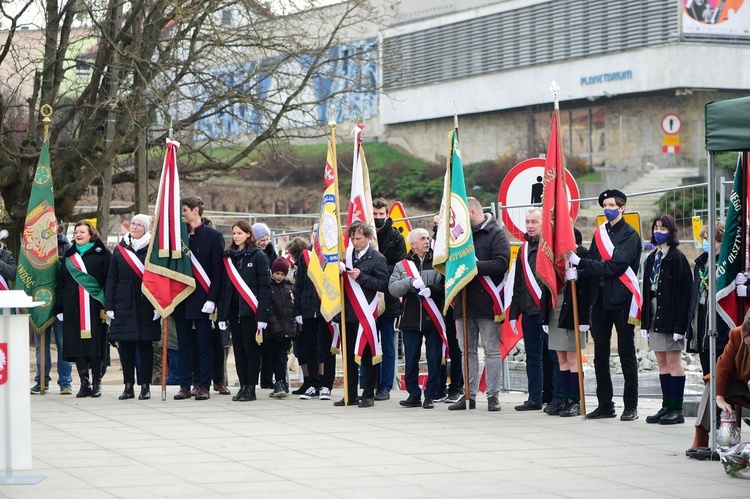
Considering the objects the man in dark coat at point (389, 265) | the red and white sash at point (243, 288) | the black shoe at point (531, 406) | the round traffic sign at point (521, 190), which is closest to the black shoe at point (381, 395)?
the man in dark coat at point (389, 265)

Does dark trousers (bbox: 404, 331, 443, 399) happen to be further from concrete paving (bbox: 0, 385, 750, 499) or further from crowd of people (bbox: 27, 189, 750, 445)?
concrete paving (bbox: 0, 385, 750, 499)

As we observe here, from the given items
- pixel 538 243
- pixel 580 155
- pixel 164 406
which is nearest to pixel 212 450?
pixel 164 406

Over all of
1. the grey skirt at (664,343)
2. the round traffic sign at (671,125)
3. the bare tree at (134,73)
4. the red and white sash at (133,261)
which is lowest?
the grey skirt at (664,343)

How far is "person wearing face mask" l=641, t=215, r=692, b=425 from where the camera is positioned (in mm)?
10906

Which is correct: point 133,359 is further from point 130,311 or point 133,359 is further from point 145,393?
point 130,311

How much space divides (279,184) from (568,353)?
47.2 meters

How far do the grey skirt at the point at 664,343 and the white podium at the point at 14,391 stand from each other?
5.68 metres

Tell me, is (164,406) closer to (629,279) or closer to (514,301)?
(514,301)

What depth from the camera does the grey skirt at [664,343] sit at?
10984 millimetres

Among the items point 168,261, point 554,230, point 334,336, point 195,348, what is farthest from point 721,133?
point 195,348

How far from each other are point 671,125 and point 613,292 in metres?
40.7

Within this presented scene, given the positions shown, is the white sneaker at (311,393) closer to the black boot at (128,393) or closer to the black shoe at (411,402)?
the black shoe at (411,402)

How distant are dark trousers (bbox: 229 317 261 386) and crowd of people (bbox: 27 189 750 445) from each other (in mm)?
14

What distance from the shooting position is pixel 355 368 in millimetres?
13250
